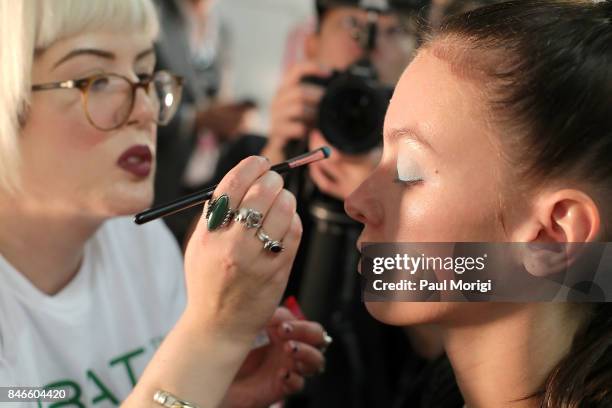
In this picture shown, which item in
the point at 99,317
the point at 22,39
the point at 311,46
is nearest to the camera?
the point at 22,39

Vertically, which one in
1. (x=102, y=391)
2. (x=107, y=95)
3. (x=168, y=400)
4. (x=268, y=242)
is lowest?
(x=102, y=391)

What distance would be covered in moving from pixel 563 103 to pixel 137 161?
0.57 meters

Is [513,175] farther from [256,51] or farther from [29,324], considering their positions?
[256,51]

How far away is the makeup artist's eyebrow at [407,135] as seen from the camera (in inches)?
30.3

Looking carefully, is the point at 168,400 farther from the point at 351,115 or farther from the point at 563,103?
the point at 351,115

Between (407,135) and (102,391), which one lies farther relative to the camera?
(102,391)

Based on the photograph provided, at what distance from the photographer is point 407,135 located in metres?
0.79

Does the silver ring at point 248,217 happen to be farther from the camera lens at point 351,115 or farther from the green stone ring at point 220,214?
the camera lens at point 351,115

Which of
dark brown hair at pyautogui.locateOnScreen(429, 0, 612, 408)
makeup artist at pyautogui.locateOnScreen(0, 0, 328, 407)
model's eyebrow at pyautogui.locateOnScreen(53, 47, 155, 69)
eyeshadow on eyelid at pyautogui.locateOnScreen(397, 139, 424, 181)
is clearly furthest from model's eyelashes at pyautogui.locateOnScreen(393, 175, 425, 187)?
model's eyebrow at pyautogui.locateOnScreen(53, 47, 155, 69)

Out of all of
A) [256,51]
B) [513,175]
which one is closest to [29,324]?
[513,175]

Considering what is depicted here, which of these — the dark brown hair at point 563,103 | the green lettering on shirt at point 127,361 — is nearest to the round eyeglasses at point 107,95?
the green lettering on shirt at point 127,361

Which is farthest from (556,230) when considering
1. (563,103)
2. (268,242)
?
(268,242)

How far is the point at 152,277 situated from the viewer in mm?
1104

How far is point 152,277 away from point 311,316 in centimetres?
29
